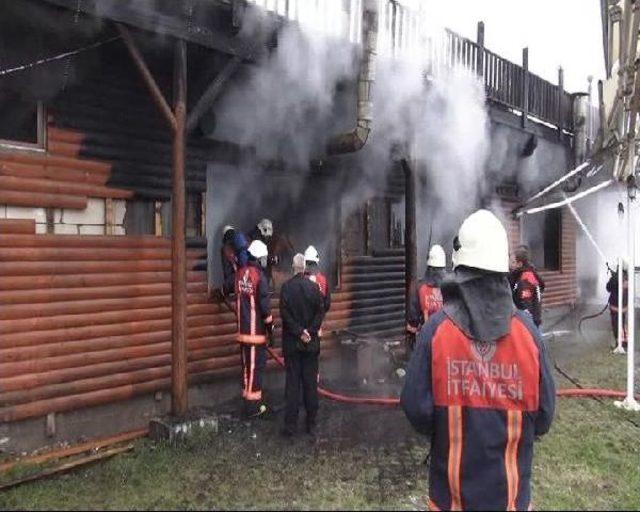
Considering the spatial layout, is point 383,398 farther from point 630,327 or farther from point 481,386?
point 481,386

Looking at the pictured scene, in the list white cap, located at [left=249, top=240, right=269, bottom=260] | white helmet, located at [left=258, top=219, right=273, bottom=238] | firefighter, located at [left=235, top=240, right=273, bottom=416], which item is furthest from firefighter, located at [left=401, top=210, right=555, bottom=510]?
white helmet, located at [left=258, top=219, right=273, bottom=238]

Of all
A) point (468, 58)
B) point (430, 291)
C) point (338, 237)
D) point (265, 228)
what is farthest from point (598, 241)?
point (265, 228)

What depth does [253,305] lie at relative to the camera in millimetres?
6180

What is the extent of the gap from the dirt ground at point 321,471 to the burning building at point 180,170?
0.82 meters

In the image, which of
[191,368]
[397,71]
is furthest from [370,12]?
[191,368]

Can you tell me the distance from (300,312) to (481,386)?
140 inches

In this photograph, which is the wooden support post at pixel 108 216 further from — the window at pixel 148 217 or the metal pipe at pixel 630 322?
the metal pipe at pixel 630 322

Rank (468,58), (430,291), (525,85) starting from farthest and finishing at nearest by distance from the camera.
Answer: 1. (525,85)
2. (468,58)
3. (430,291)

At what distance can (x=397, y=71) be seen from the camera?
7906 millimetres

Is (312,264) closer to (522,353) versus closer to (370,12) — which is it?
(370,12)

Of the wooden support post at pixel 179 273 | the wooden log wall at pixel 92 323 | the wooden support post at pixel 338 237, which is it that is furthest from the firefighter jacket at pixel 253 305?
the wooden support post at pixel 338 237

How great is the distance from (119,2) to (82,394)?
3500 mm

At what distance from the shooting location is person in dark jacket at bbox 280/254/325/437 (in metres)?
5.86

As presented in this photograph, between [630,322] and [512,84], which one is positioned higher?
[512,84]
